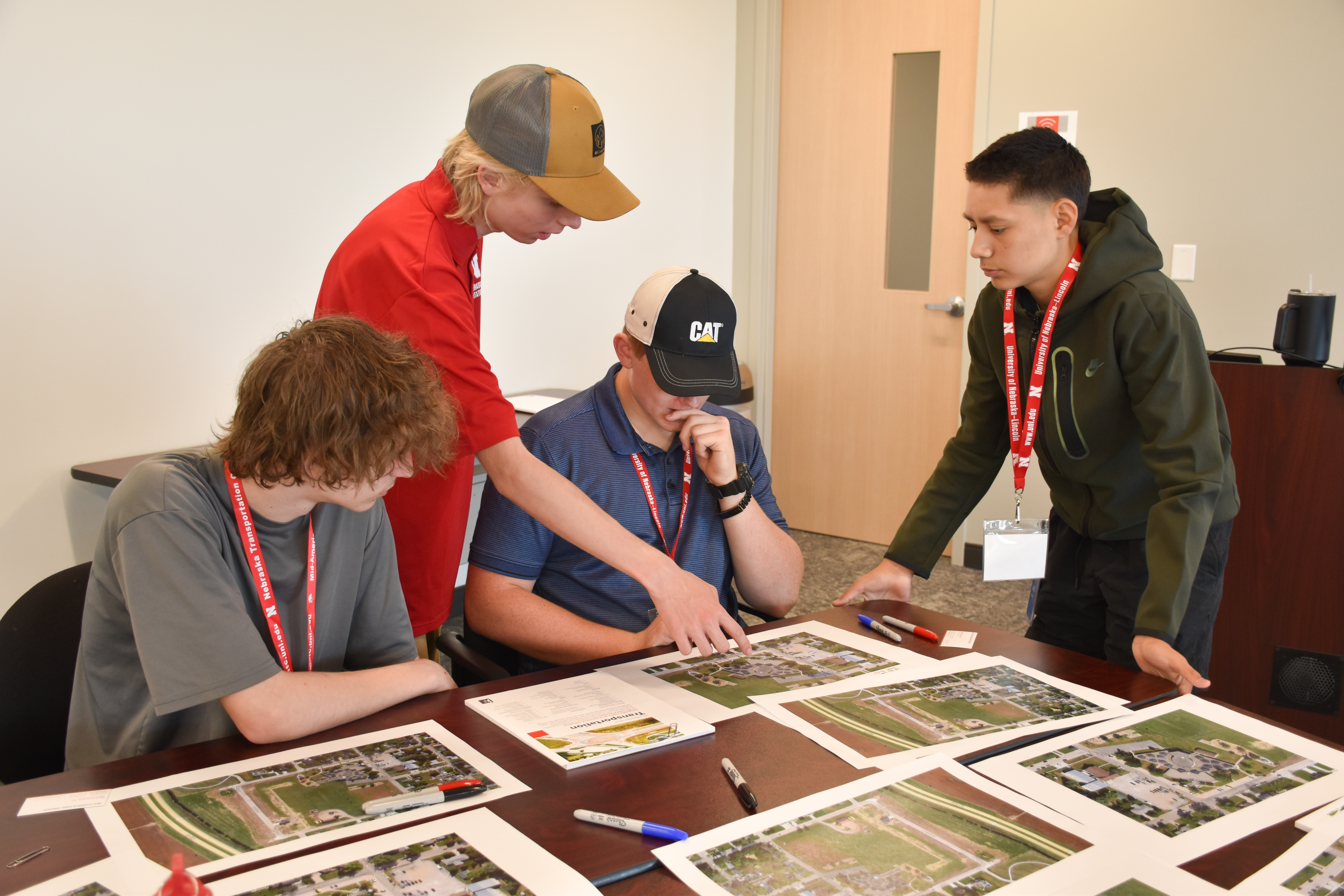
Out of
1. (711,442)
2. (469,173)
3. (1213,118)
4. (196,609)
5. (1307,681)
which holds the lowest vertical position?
(1307,681)

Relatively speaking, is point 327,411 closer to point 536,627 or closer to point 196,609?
point 196,609

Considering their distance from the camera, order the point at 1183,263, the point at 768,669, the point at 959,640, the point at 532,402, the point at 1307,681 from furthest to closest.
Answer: the point at 1183,263 < the point at 532,402 < the point at 1307,681 < the point at 959,640 < the point at 768,669

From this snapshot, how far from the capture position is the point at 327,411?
1247 mm

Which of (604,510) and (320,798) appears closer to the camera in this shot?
(320,798)

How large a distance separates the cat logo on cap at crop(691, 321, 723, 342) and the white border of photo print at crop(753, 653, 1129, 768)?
612 millimetres

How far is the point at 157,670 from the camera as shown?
1228mm

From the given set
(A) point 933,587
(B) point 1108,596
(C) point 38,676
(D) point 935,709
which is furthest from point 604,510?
(A) point 933,587

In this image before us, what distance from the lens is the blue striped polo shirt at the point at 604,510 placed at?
69.0 inches

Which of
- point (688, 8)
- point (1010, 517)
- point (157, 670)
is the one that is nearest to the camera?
point (157, 670)

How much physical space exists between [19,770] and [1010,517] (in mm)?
3723

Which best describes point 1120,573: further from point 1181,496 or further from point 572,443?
point 572,443

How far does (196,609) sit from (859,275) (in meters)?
3.91

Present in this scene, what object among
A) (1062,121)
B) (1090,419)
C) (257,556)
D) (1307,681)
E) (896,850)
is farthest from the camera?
(1062,121)

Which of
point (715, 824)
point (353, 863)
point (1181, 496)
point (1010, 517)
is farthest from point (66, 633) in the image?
point (1010, 517)
